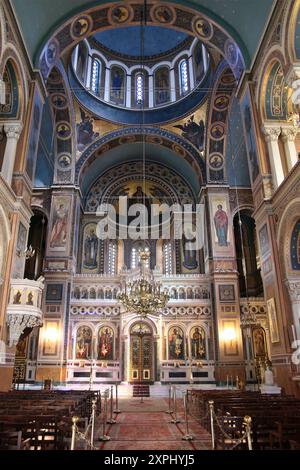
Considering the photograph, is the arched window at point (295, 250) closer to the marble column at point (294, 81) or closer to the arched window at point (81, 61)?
the marble column at point (294, 81)

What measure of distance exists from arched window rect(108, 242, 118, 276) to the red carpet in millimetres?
12573

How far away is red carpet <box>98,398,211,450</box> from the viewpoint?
5.70 m

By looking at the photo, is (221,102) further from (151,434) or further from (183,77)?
(151,434)

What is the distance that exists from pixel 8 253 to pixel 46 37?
7.88 m

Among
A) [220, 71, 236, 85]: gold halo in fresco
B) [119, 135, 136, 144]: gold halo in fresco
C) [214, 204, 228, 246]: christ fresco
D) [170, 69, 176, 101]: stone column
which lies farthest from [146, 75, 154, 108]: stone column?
[214, 204, 228, 246]: christ fresco

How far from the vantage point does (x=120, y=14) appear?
13.5 meters

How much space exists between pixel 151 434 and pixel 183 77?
19437mm

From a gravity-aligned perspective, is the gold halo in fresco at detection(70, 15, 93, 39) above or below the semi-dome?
below

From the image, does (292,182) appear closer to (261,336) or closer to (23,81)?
(23,81)

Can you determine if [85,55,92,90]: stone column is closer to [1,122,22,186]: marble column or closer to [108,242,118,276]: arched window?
[108,242,118,276]: arched window

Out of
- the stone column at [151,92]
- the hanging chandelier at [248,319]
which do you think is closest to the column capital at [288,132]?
the hanging chandelier at [248,319]

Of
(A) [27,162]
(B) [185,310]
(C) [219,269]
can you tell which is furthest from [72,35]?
(B) [185,310]

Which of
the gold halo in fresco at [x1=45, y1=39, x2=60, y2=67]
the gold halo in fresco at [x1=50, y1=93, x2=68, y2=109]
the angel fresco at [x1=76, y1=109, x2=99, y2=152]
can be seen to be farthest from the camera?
the angel fresco at [x1=76, y1=109, x2=99, y2=152]

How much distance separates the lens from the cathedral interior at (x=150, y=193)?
32.7 ft
